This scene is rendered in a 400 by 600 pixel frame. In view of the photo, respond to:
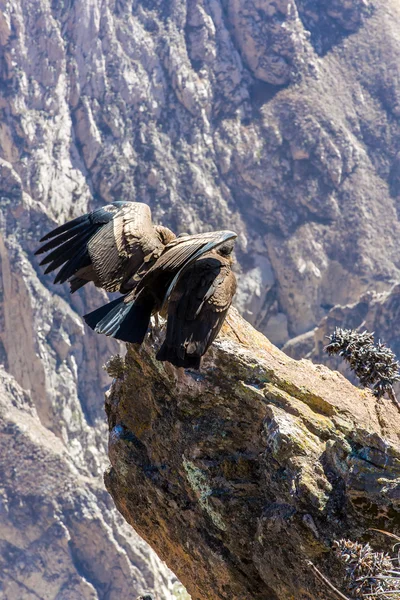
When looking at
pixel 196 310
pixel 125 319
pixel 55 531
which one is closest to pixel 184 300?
pixel 196 310

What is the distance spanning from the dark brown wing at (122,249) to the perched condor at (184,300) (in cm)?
41

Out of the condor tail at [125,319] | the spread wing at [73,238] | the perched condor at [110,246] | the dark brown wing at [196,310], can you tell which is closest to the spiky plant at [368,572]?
the dark brown wing at [196,310]

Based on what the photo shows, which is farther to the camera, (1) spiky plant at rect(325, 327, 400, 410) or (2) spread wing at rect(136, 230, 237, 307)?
(1) spiky plant at rect(325, 327, 400, 410)

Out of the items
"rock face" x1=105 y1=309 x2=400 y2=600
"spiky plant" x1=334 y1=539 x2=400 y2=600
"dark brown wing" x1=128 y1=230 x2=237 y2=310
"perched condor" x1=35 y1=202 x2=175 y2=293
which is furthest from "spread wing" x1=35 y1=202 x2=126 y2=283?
"spiky plant" x1=334 y1=539 x2=400 y2=600

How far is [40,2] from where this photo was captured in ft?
332

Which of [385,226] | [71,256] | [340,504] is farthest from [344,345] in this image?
[385,226]

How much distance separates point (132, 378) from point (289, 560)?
14.8ft

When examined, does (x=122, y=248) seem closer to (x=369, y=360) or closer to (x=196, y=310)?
(x=196, y=310)

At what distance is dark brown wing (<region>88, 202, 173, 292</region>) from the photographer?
13.4 m

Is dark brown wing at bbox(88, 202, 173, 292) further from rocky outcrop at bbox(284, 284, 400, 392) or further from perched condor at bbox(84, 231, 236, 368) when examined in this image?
rocky outcrop at bbox(284, 284, 400, 392)

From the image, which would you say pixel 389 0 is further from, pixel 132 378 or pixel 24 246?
pixel 132 378

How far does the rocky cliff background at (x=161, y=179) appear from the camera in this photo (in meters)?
87.2

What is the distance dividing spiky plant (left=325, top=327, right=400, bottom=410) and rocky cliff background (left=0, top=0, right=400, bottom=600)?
7558 centimetres

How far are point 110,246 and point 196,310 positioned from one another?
2.48 m
